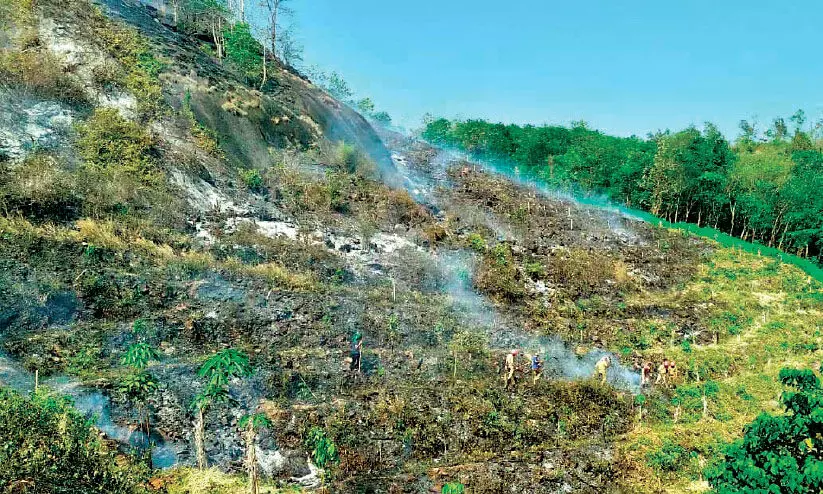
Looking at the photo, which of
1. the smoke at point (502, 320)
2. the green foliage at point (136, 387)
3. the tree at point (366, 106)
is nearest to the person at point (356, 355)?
the green foliage at point (136, 387)

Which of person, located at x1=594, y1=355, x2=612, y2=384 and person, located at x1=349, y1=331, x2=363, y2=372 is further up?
person, located at x1=594, y1=355, x2=612, y2=384

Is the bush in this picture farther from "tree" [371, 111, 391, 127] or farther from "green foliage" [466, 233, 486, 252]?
→ "tree" [371, 111, 391, 127]

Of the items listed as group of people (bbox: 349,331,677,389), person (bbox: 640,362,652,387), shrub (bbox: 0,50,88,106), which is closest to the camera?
group of people (bbox: 349,331,677,389)

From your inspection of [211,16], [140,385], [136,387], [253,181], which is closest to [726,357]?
[140,385]

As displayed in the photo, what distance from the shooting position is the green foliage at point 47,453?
304 inches

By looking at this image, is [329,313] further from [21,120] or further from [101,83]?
[101,83]

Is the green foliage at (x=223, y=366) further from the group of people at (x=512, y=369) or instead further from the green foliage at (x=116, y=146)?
the green foliage at (x=116, y=146)

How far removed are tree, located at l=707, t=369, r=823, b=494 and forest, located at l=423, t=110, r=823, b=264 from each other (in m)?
44.0

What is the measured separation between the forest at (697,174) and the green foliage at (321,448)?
45524 millimetres

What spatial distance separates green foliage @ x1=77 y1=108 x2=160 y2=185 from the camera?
1044 inches

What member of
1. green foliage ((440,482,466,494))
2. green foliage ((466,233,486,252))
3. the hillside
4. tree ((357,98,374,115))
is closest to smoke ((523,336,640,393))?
the hillside

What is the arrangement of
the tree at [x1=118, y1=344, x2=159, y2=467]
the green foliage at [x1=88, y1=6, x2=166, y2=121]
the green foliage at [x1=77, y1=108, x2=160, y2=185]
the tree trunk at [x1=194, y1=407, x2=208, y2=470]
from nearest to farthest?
the tree trunk at [x1=194, y1=407, x2=208, y2=470]
the tree at [x1=118, y1=344, x2=159, y2=467]
the green foliage at [x1=77, y1=108, x2=160, y2=185]
the green foliage at [x1=88, y1=6, x2=166, y2=121]

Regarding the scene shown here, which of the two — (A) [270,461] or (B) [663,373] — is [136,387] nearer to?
(A) [270,461]

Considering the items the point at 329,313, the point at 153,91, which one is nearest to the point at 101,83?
the point at 153,91
